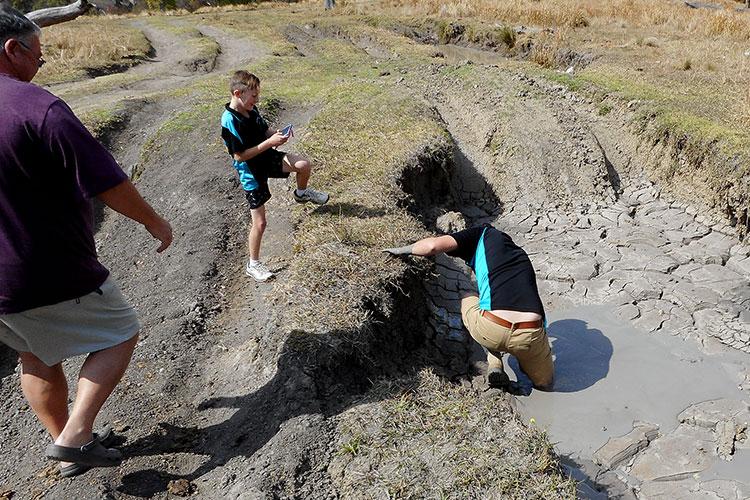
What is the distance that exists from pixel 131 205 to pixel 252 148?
7.36ft

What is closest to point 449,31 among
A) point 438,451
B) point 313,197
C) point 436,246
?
point 313,197

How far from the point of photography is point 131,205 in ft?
8.99

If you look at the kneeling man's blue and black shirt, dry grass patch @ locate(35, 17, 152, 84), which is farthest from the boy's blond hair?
dry grass patch @ locate(35, 17, 152, 84)

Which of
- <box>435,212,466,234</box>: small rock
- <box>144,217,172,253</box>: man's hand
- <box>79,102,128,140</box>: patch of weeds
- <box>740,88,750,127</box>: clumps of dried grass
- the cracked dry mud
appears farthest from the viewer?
<box>79,102,128,140</box>: patch of weeds

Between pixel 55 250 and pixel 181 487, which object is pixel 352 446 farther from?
pixel 55 250

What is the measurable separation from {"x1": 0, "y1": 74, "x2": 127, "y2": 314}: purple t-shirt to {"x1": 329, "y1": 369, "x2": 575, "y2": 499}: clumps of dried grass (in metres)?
1.67

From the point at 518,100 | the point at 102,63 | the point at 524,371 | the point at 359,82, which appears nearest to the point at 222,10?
the point at 102,63

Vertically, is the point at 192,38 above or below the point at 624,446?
below

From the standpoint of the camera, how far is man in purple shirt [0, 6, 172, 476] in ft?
8.14

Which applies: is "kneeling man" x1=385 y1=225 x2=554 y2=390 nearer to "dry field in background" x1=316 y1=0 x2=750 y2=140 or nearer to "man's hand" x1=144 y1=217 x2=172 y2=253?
"man's hand" x1=144 y1=217 x2=172 y2=253

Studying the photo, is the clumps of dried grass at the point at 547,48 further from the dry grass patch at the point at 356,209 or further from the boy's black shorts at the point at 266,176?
the boy's black shorts at the point at 266,176

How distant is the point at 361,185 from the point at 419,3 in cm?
1862

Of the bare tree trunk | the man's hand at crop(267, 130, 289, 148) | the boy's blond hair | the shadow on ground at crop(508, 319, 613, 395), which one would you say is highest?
the bare tree trunk

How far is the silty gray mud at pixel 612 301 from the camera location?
14.5 feet
